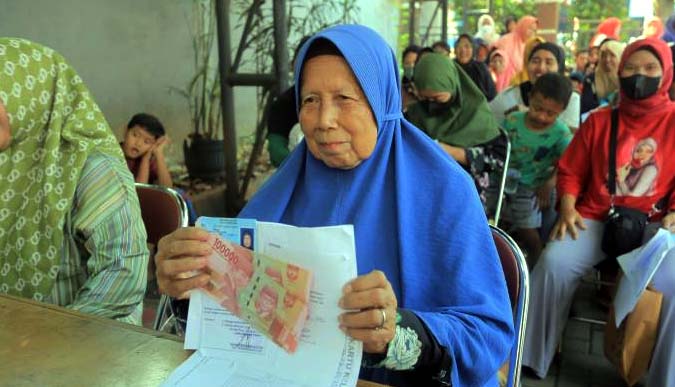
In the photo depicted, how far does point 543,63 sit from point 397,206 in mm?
3577

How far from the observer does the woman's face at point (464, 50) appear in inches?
288

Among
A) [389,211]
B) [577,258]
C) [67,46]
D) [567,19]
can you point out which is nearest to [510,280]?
[389,211]

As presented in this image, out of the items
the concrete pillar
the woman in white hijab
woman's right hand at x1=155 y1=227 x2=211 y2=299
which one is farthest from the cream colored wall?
the concrete pillar

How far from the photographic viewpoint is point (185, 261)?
116 centimetres

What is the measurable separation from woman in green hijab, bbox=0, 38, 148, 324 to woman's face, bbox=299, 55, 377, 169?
2.43ft

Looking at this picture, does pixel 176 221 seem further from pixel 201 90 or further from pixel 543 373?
pixel 201 90

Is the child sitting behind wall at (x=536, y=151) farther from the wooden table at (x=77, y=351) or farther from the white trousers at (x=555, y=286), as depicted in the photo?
the wooden table at (x=77, y=351)

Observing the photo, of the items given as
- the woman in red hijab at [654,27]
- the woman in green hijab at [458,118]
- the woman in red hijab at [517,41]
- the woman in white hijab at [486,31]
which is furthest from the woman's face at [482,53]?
the woman in green hijab at [458,118]

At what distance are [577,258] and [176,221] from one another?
6.78ft

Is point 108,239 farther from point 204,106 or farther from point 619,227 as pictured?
point 204,106

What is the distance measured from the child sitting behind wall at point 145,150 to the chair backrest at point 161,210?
1613 millimetres

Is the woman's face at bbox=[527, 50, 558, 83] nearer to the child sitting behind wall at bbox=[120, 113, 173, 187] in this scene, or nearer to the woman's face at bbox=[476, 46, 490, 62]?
the child sitting behind wall at bbox=[120, 113, 173, 187]

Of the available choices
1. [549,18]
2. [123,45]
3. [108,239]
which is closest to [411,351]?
[108,239]

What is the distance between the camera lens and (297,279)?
1.07 m
